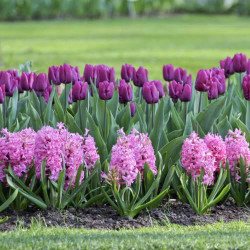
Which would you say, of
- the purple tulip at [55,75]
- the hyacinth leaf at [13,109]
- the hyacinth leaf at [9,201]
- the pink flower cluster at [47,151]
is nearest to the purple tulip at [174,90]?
the purple tulip at [55,75]

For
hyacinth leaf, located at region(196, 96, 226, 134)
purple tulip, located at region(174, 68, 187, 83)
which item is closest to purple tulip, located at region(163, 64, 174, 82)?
purple tulip, located at region(174, 68, 187, 83)

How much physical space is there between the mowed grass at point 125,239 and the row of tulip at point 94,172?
1.09 ft

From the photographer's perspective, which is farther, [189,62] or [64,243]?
[189,62]

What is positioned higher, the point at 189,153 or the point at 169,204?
the point at 189,153

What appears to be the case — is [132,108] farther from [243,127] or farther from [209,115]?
[243,127]

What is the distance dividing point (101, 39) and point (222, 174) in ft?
49.7

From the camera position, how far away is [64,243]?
343 cm

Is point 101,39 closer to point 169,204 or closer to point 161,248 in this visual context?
point 169,204

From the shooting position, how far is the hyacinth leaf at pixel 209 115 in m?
4.78

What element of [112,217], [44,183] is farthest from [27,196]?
[112,217]

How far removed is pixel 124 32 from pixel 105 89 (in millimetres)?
17052

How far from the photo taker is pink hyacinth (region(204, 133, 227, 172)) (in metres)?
4.46

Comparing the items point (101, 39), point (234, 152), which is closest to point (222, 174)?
point (234, 152)

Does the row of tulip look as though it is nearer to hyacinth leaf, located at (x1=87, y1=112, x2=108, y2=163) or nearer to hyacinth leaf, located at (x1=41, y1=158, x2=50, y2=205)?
hyacinth leaf, located at (x1=41, y1=158, x2=50, y2=205)
